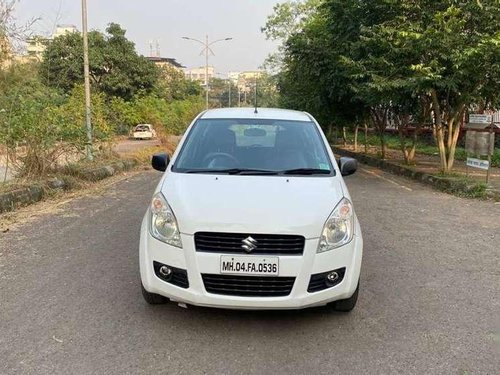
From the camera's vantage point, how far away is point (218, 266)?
3.56 m

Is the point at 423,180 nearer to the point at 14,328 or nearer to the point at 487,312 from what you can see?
the point at 487,312

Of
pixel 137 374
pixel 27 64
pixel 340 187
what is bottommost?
pixel 137 374

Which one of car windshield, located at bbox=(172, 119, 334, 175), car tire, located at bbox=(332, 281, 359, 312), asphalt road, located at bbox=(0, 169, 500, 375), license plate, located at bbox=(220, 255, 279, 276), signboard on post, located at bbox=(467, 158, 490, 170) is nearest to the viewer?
asphalt road, located at bbox=(0, 169, 500, 375)

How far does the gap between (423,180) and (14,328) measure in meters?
11.4

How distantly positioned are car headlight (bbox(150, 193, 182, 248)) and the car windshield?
0.64 meters

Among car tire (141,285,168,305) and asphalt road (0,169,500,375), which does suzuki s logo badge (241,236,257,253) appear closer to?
asphalt road (0,169,500,375)

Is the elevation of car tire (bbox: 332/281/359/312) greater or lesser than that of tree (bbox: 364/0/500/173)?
lesser

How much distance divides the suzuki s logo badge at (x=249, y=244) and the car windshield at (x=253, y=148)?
0.99 meters

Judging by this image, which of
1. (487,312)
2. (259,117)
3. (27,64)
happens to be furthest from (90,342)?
(27,64)

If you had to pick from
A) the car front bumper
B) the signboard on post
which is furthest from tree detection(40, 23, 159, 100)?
the car front bumper

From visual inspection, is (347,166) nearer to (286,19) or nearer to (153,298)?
(153,298)

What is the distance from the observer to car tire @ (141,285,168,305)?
13.3 feet

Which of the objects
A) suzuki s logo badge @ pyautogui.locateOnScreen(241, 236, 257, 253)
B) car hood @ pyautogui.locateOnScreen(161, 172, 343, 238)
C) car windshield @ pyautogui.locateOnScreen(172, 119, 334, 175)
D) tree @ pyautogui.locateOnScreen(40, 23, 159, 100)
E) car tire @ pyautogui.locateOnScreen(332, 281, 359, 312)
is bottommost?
car tire @ pyautogui.locateOnScreen(332, 281, 359, 312)

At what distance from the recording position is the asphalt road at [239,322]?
11.1ft
